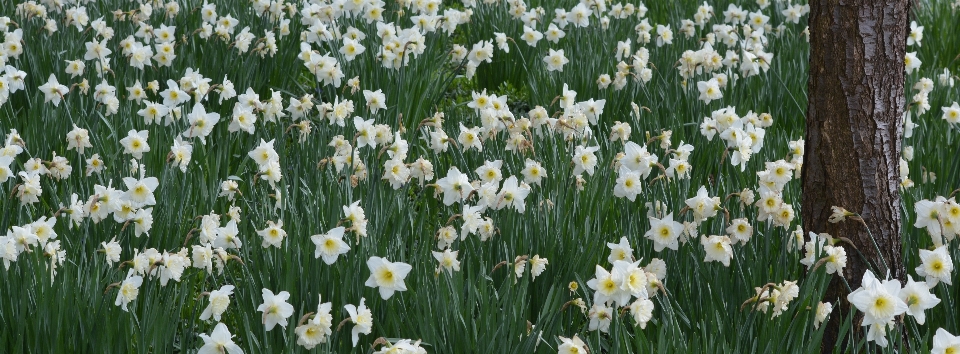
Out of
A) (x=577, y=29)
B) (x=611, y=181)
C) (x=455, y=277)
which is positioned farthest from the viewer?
(x=577, y=29)

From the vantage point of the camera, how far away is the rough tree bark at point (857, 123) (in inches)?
91.7

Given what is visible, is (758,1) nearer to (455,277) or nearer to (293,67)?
(293,67)

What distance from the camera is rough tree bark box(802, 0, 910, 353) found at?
2.33 metres

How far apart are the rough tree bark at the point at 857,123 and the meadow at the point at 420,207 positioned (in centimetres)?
8

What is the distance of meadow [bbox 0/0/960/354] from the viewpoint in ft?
6.77

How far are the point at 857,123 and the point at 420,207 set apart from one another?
1.53m

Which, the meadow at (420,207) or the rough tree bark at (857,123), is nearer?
the meadow at (420,207)

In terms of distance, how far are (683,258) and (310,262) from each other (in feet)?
3.13

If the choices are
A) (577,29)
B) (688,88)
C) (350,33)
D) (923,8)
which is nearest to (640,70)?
(688,88)

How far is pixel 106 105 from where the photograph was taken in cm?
380

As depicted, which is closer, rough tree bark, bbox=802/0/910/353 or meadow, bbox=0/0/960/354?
meadow, bbox=0/0/960/354

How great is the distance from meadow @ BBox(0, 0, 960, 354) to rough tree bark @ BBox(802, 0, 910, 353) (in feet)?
0.28

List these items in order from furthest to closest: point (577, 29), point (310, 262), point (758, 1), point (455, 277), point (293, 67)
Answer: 1. point (758, 1)
2. point (577, 29)
3. point (293, 67)
4. point (310, 262)
5. point (455, 277)

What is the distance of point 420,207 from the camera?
3344 mm
